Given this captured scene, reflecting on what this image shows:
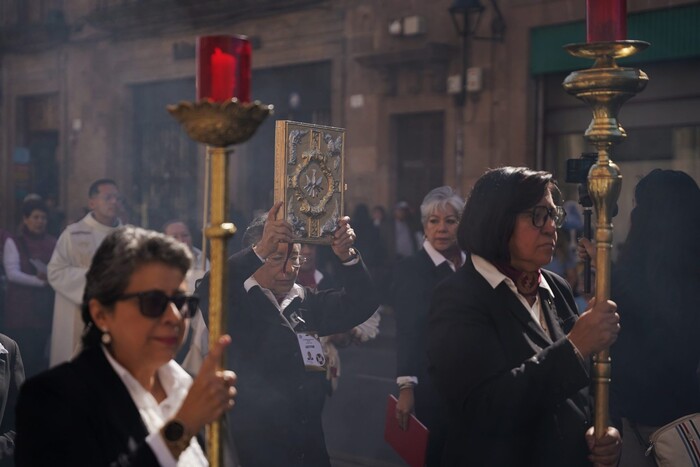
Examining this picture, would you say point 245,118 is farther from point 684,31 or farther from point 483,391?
point 684,31

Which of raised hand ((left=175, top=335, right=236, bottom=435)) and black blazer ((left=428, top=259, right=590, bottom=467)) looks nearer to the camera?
raised hand ((left=175, top=335, right=236, bottom=435))

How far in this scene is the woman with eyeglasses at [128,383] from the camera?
2.27 m

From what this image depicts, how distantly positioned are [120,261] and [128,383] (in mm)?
284

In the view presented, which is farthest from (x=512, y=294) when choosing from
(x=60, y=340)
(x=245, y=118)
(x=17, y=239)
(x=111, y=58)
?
(x=111, y=58)

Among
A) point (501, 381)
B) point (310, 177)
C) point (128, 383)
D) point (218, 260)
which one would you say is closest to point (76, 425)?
point (128, 383)

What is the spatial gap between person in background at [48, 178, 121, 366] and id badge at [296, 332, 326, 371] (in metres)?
2.89

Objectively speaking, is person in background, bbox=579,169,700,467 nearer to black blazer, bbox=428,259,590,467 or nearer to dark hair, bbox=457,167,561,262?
dark hair, bbox=457,167,561,262

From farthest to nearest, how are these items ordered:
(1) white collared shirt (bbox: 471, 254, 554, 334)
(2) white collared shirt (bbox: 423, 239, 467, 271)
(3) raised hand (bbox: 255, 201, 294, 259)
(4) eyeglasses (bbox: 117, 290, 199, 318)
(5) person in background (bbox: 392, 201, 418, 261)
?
(5) person in background (bbox: 392, 201, 418, 261), (2) white collared shirt (bbox: 423, 239, 467, 271), (3) raised hand (bbox: 255, 201, 294, 259), (1) white collared shirt (bbox: 471, 254, 554, 334), (4) eyeglasses (bbox: 117, 290, 199, 318)

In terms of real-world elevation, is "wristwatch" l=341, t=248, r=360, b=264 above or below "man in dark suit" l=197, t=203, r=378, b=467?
above

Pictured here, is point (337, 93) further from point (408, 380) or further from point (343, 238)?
point (343, 238)

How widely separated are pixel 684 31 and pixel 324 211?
909cm

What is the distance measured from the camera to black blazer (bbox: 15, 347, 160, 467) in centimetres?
227

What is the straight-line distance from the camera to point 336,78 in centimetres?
1650

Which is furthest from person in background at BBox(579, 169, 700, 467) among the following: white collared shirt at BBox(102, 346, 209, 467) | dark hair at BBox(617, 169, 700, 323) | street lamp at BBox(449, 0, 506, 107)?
street lamp at BBox(449, 0, 506, 107)
